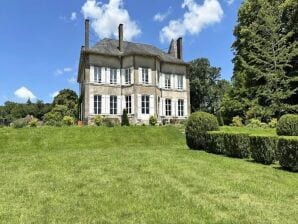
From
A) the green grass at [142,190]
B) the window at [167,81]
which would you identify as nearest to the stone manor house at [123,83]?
the window at [167,81]

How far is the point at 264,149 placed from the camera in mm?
11570

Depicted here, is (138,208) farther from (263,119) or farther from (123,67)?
(123,67)

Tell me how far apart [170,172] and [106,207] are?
124 inches

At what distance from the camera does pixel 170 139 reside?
22.1 metres

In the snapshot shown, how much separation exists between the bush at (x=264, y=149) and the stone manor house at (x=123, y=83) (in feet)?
67.6

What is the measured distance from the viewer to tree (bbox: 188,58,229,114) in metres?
54.8

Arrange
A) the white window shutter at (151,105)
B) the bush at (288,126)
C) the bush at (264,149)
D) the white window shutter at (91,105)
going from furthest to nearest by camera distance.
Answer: the white window shutter at (151,105), the white window shutter at (91,105), the bush at (288,126), the bush at (264,149)

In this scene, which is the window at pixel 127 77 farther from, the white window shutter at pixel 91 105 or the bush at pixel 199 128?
the bush at pixel 199 128

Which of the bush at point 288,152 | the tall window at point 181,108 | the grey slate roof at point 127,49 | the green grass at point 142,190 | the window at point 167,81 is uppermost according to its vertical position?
the grey slate roof at point 127,49

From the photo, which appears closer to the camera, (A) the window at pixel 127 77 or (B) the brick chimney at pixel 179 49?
(A) the window at pixel 127 77

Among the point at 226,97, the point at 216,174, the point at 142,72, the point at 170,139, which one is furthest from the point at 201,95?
the point at 216,174

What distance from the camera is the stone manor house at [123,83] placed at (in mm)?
32000

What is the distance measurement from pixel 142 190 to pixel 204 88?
4857cm

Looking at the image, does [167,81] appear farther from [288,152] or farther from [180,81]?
[288,152]
